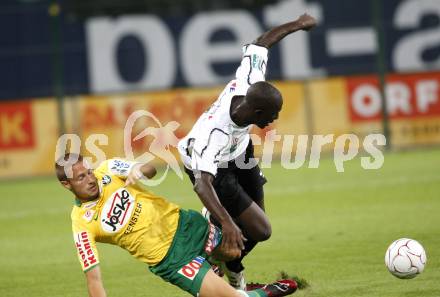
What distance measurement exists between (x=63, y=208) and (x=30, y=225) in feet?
5.17

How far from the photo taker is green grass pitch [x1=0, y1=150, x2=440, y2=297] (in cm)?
977

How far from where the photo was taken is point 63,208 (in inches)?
663

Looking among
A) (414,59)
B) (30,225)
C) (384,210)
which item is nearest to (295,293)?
(384,210)

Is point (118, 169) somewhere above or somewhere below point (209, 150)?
below

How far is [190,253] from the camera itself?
810 cm

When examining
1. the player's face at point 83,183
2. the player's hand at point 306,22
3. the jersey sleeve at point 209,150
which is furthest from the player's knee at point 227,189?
the player's hand at point 306,22

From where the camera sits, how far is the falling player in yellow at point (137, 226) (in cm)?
795

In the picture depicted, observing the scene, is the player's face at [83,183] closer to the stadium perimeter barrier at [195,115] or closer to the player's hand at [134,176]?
the player's hand at [134,176]

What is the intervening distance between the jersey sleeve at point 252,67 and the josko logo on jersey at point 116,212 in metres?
1.43

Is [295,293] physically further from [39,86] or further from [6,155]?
[39,86]

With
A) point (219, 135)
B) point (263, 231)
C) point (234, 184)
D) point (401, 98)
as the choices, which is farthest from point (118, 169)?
point (401, 98)

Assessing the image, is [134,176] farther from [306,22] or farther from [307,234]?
[307,234]

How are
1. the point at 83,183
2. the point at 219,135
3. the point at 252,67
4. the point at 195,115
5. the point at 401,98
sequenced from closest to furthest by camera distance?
the point at 83,183 → the point at 219,135 → the point at 252,67 → the point at 195,115 → the point at 401,98

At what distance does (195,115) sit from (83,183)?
1393 centimetres
